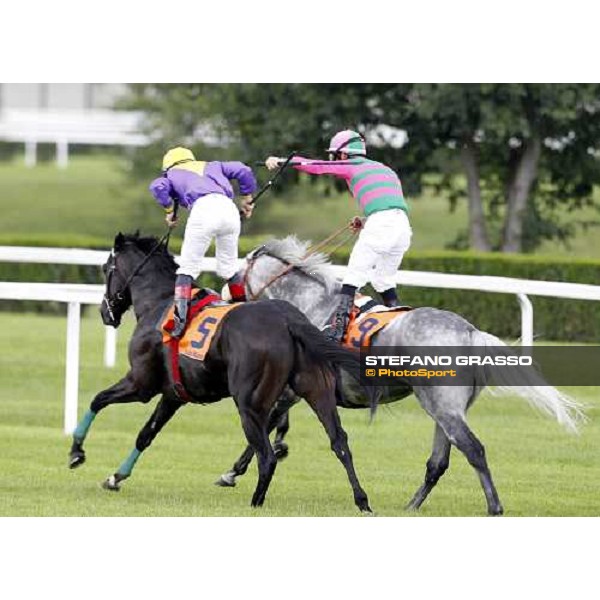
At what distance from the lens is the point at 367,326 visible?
8.84 metres

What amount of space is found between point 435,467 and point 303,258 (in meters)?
1.63

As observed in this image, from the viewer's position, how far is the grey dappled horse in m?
8.35

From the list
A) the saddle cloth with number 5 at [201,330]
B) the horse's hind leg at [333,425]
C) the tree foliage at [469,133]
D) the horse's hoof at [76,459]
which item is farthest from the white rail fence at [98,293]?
the tree foliage at [469,133]

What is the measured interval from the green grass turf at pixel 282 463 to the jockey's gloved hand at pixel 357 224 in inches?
63.9

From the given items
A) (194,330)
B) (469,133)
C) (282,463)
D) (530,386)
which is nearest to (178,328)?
(194,330)

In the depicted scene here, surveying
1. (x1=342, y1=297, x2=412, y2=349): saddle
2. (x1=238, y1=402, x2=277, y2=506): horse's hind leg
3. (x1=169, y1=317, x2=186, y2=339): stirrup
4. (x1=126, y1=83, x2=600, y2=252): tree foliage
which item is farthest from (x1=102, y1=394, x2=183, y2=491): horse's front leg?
(x1=126, y1=83, x2=600, y2=252): tree foliage

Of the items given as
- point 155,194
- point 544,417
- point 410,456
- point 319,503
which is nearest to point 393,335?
point 319,503

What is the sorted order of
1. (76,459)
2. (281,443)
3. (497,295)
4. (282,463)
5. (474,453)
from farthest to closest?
(497,295)
(282,463)
(281,443)
(76,459)
(474,453)

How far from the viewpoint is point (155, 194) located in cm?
897

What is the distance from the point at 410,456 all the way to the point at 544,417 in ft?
7.49

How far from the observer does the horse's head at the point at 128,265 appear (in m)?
9.48

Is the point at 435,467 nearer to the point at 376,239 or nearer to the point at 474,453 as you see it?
the point at 474,453

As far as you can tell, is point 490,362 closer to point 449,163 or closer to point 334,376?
point 334,376

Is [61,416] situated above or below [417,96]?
below
